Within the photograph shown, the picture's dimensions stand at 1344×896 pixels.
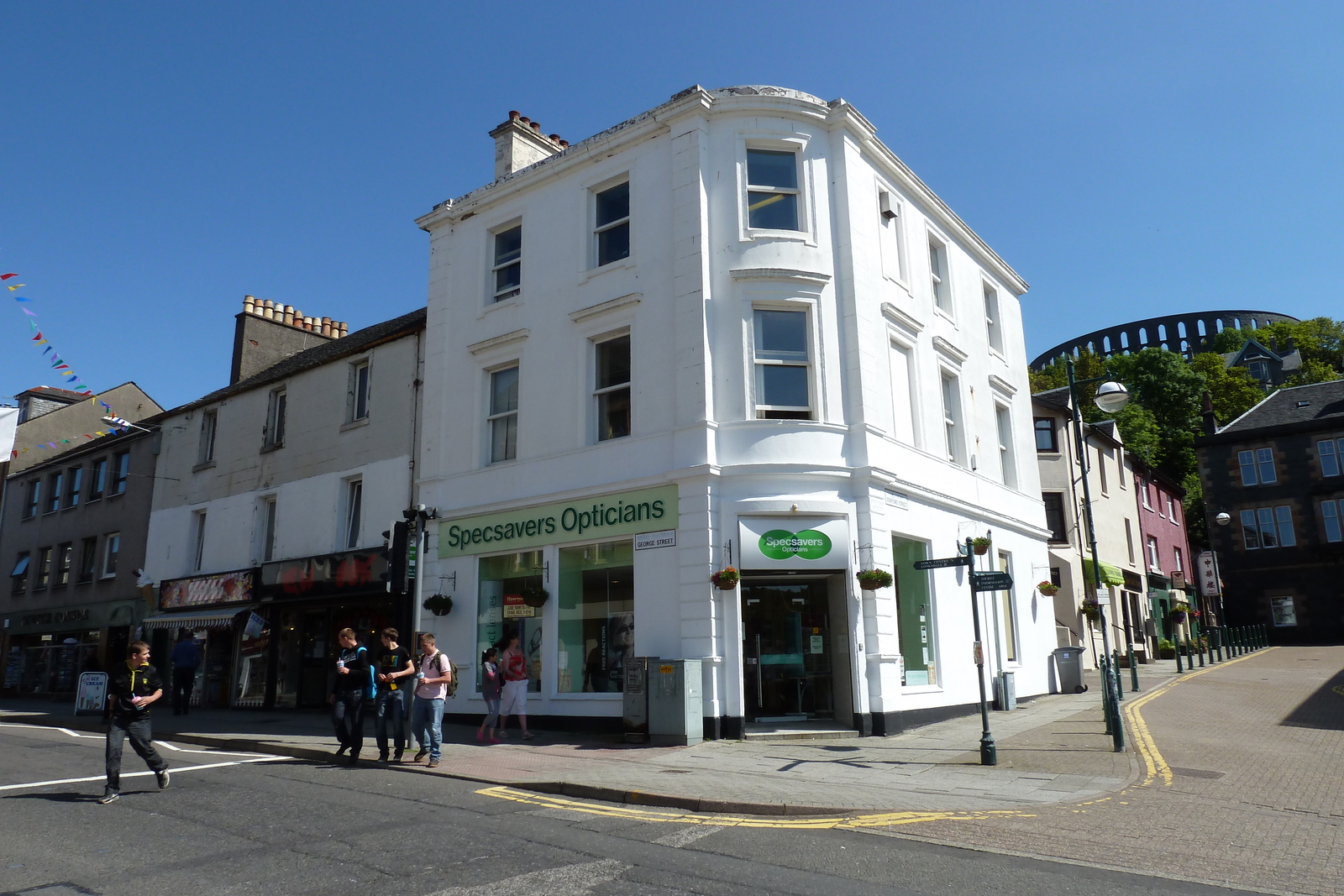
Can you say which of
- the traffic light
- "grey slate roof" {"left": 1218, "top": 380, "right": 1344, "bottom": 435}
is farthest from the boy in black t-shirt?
"grey slate roof" {"left": 1218, "top": 380, "right": 1344, "bottom": 435}

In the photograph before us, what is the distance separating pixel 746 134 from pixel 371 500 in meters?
11.7

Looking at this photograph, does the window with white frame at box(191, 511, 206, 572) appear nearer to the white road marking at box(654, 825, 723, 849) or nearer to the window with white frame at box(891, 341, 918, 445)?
the window with white frame at box(891, 341, 918, 445)

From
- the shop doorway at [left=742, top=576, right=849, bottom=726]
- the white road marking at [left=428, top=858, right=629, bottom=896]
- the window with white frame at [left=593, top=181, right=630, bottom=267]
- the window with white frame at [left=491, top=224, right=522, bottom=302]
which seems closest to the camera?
the white road marking at [left=428, top=858, right=629, bottom=896]

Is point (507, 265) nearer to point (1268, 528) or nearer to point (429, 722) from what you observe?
point (429, 722)

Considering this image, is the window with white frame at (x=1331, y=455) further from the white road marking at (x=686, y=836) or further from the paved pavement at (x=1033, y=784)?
the white road marking at (x=686, y=836)

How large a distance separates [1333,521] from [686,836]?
50.7 metres

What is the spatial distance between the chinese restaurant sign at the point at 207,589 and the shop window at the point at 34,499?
11616 mm

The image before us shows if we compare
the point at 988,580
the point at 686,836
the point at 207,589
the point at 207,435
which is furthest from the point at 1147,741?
the point at 207,435

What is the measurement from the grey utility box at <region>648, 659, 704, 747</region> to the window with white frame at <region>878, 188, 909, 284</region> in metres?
8.89

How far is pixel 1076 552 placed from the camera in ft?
104

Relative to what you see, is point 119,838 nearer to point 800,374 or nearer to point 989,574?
point 989,574

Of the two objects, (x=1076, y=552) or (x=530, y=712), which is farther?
(x=1076, y=552)

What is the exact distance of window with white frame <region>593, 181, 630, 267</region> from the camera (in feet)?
59.4

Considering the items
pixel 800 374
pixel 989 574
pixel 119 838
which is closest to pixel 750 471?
pixel 800 374
